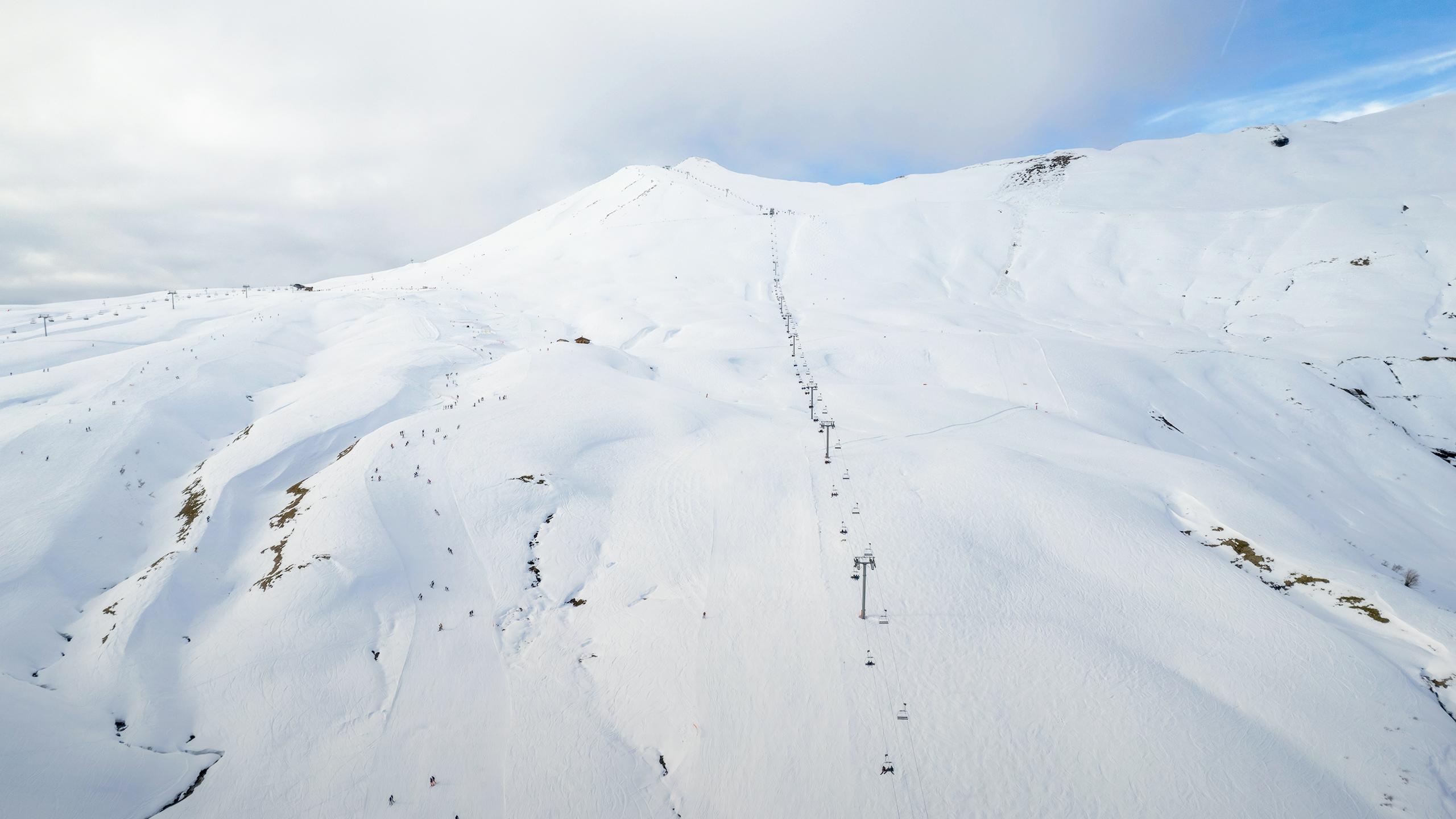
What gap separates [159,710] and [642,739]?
34.5ft

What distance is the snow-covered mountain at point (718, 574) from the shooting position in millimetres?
11156

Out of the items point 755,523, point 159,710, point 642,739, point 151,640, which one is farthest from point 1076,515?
point 151,640

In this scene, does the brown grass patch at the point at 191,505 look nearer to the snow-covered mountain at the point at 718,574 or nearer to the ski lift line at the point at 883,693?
the snow-covered mountain at the point at 718,574

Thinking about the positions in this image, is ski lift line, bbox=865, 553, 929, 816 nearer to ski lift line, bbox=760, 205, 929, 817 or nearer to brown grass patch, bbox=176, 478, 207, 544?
ski lift line, bbox=760, 205, 929, 817

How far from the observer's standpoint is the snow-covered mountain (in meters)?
11.2

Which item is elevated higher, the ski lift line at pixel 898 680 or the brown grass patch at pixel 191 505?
the brown grass patch at pixel 191 505

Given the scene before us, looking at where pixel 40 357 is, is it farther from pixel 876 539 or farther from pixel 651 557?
pixel 876 539

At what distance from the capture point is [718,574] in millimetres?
16703

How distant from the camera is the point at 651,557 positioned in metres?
17.6

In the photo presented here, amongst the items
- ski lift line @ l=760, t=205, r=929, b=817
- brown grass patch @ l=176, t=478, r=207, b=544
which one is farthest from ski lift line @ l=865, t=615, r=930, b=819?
brown grass patch @ l=176, t=478, r=207, b=544

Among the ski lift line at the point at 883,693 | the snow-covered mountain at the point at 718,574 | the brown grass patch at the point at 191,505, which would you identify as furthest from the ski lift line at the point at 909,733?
the brown grass patch at the point at 191,505

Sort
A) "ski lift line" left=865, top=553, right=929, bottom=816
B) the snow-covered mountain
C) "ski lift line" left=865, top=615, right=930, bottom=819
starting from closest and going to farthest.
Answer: "ski lift line" left=865, top=615, right=930, bottom=819 → "ski lift line" left=865, top=553, right=929, bottom=816 → the snow-covered mountain

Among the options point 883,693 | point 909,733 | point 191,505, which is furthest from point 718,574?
point 191,505

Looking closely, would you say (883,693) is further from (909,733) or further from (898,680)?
(909,733)
